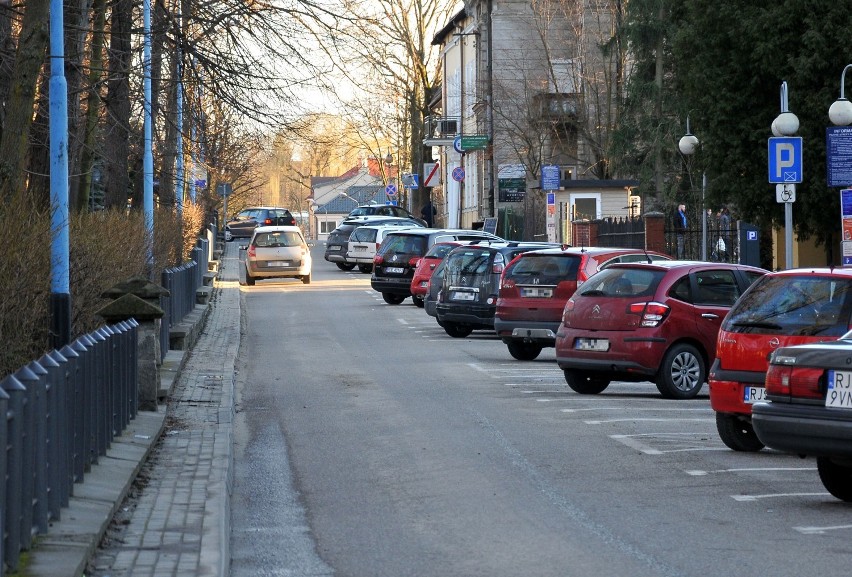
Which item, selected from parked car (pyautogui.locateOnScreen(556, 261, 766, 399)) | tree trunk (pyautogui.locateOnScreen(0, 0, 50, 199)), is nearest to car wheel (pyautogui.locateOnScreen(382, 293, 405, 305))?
parked car (pyautogui.locateOnScreen(556, 261, 766, 399))

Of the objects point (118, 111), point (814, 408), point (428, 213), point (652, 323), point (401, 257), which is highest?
A: point (428, 213)

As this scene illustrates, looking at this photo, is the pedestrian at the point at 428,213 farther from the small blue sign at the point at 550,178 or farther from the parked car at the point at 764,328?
the parked car at the point at 764,328

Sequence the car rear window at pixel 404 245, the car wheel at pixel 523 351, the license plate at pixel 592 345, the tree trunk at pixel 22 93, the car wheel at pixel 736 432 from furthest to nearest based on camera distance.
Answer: the car rear window at pixel 404 245 → the car wheel at pixel 523 351 → the license plate at pixel 592 345 → the tree trunk at pixel 22 93 → the car wheel at pixel 736 432

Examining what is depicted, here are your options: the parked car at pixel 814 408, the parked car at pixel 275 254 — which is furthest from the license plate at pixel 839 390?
the parked car at pixel 275 254

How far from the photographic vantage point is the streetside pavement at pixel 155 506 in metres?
6.99

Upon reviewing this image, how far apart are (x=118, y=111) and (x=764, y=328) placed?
17096 millimetres

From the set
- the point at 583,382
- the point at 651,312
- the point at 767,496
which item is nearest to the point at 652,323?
the point at 651,312

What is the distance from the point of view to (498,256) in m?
25.0

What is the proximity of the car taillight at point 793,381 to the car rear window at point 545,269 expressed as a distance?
444 inches

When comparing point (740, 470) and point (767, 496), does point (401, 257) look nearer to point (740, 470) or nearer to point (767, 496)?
point (740, 470)

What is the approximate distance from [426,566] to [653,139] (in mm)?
43535

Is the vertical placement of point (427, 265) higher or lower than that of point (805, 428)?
higher

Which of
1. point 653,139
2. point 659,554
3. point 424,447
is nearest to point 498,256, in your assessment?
point 424,447

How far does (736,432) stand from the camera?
39.2ft
